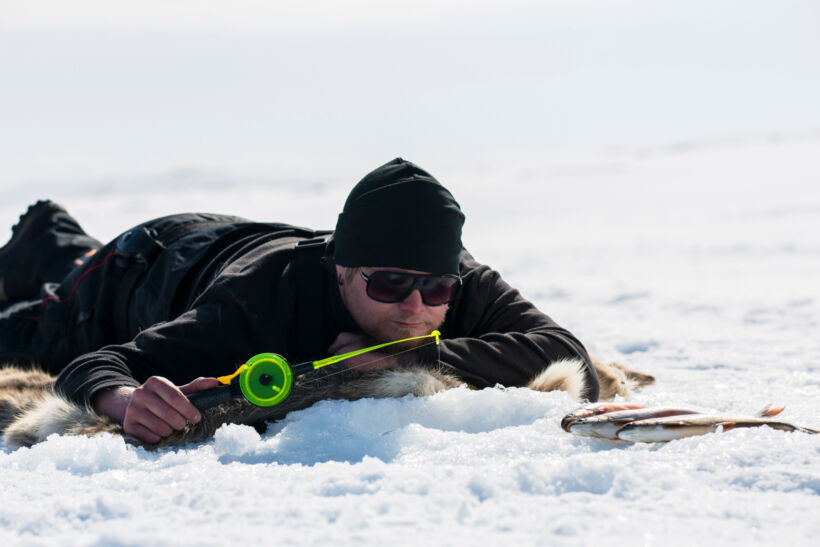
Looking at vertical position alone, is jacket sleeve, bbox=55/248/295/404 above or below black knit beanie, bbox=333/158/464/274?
below

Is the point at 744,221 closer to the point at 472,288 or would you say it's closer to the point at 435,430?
the point at 472,288

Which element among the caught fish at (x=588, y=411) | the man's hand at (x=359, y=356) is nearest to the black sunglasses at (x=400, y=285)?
the man's hand at (x=359, y=356)

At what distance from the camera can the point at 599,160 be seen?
3070 centimetres

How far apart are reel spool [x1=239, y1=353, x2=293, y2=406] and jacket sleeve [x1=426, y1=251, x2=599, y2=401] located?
1.73 feet

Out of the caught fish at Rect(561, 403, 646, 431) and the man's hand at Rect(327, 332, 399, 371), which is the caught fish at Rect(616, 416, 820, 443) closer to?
the caught fish at Rect(561, 403, 646, 431)

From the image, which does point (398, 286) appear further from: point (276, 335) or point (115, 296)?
point (115, 296)

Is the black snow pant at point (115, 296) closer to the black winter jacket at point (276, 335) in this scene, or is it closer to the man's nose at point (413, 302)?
the black winter jacket at point (276, 335)

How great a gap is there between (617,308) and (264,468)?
4512 mm

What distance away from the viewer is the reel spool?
2.51 meters

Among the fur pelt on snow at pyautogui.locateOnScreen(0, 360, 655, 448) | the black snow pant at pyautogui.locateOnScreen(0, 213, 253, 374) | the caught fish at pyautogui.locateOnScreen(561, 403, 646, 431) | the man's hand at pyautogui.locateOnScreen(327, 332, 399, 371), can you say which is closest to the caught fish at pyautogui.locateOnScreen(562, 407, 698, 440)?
the caught fish at pyautogui.locateOnScreen(561, 403, 646, 431)

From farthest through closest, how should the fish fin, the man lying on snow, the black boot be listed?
1. the black boot
2. the fish fin
3. the man lying on snow

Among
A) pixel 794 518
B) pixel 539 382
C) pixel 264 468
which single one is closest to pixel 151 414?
pixel 264 468

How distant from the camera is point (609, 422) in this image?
227 cm

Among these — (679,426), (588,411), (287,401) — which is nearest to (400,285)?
(287,401)
